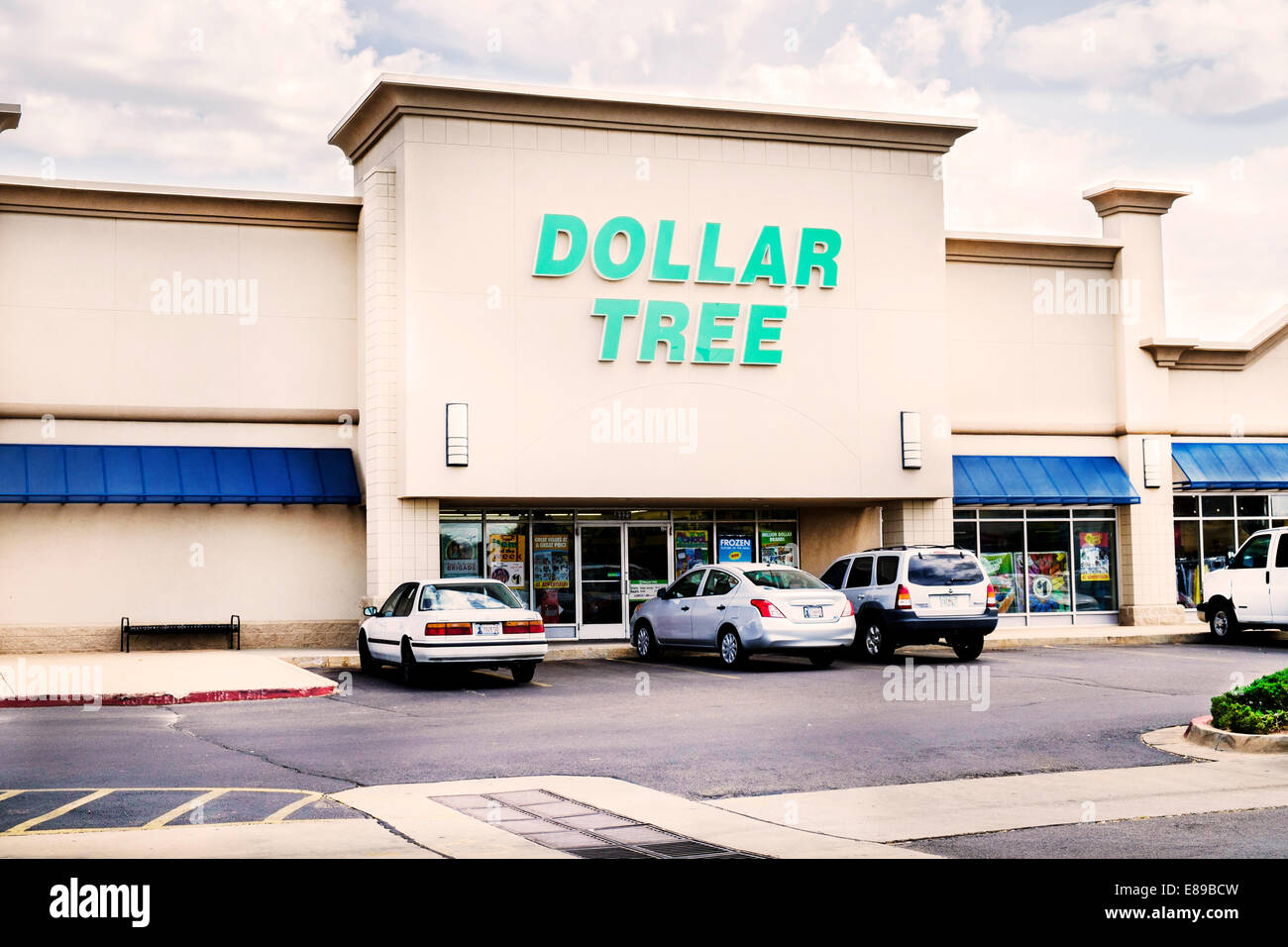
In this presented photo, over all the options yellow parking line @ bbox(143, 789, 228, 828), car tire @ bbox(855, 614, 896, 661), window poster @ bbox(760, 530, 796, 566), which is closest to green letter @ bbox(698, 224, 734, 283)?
window poster @ bbox(760, 530, 796, 566)

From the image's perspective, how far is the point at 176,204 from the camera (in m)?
25.0

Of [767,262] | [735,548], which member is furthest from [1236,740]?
[735,548]

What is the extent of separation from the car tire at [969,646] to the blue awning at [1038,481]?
5.92 m

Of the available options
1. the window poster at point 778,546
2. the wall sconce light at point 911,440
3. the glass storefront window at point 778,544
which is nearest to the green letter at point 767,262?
the wall sconce light at point 911,440

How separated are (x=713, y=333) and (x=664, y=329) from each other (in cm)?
100

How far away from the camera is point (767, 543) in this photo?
2886cm

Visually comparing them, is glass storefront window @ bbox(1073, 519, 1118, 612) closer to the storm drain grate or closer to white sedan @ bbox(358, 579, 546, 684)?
white sedan @ bbox(358, 579, 546, 684)

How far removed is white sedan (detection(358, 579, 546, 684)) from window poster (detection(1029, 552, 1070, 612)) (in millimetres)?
14385

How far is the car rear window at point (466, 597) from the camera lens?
756 inches

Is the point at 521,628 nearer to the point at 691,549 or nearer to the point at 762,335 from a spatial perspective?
the point at 691,549

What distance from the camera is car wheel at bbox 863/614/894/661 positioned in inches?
859

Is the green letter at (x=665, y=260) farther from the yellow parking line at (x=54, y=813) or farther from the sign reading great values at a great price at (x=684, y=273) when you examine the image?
Result: the yellow parking line at (x=54, y=813)

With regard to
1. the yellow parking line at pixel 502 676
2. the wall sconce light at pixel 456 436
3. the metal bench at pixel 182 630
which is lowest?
the yellow parking line at pixel 502 676
